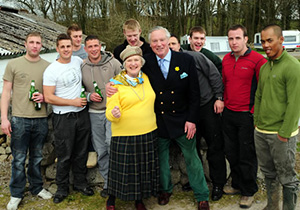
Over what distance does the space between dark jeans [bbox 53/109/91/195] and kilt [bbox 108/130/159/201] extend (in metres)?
0.67

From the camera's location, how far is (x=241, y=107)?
3762 millimetres

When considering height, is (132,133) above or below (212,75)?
below

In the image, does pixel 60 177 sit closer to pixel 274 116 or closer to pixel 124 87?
pixel 124 87

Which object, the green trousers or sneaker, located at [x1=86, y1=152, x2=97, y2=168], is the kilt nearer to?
the green trousers

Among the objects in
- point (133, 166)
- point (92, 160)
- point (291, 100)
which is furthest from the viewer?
point (92, 160)

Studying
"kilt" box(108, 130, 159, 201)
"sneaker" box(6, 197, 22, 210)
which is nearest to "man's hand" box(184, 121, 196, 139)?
"kilt" box(108, 130, 159, 201)

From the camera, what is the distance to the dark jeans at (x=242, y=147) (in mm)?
3791

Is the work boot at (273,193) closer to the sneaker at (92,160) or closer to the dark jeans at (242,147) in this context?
the dark jeans at (242,147)

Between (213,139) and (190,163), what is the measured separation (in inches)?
20.0

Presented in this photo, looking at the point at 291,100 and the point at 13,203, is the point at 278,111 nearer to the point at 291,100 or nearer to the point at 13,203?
the point at 291,100

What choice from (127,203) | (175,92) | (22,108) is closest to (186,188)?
(127,203)

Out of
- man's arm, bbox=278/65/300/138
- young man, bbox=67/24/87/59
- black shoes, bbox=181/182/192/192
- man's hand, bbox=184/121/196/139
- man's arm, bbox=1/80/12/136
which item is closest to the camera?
man's arm, bbox=278/65/300/138

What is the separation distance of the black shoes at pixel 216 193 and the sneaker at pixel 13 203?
266 cm

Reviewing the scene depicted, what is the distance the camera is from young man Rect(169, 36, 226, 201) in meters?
3.91
